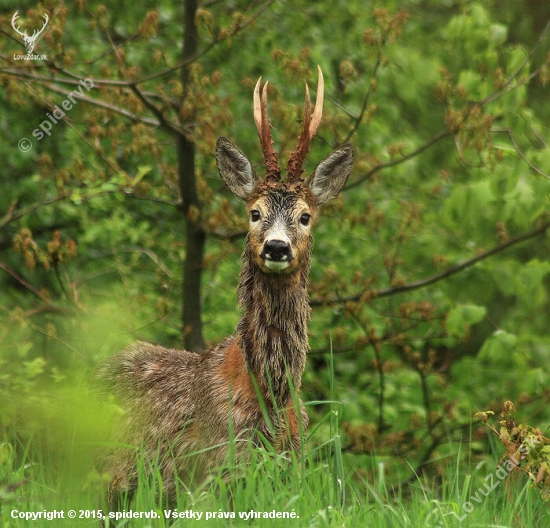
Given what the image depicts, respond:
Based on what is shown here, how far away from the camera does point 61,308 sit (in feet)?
23.4

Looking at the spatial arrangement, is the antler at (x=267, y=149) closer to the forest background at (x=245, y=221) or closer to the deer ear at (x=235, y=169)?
the deer ear at (x=235, y=169)

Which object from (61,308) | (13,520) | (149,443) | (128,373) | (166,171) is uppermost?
(166,171)

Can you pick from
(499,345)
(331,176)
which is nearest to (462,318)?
(499,345)

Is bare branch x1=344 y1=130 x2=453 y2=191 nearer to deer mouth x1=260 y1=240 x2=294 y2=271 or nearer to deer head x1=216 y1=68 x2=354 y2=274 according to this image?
deer head x1=216 y1=68 x2=354 y2=274

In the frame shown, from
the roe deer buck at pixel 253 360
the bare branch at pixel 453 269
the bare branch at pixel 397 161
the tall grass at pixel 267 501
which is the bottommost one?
the tall grass at pixel 267 501

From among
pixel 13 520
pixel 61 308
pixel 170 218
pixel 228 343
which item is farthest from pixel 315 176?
pixel 170 218

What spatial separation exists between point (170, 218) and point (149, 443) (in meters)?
4.43

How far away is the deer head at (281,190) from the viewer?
5480 mm

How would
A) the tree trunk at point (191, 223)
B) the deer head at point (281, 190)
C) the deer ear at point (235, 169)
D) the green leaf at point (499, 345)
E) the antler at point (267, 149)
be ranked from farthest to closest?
the tree trunk at point (191, 223)
the green leaf at point (499, 345)
the deer ear at point (235, 169)
the antler at point (267, 149)
the deer head at point (281, 190)

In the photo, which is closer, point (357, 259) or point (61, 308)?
point (61, 308)

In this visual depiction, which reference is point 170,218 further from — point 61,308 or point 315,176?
point 315,176

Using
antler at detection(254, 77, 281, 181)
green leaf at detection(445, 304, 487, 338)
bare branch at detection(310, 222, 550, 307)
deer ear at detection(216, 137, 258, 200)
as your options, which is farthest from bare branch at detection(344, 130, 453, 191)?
antler at detection(254, 77, 281, 181)

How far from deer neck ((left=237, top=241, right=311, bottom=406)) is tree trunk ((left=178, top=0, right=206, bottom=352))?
2355 millimetres

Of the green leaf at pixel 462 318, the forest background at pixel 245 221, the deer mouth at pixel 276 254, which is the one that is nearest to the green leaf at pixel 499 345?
the forest background at pixel 245 221
